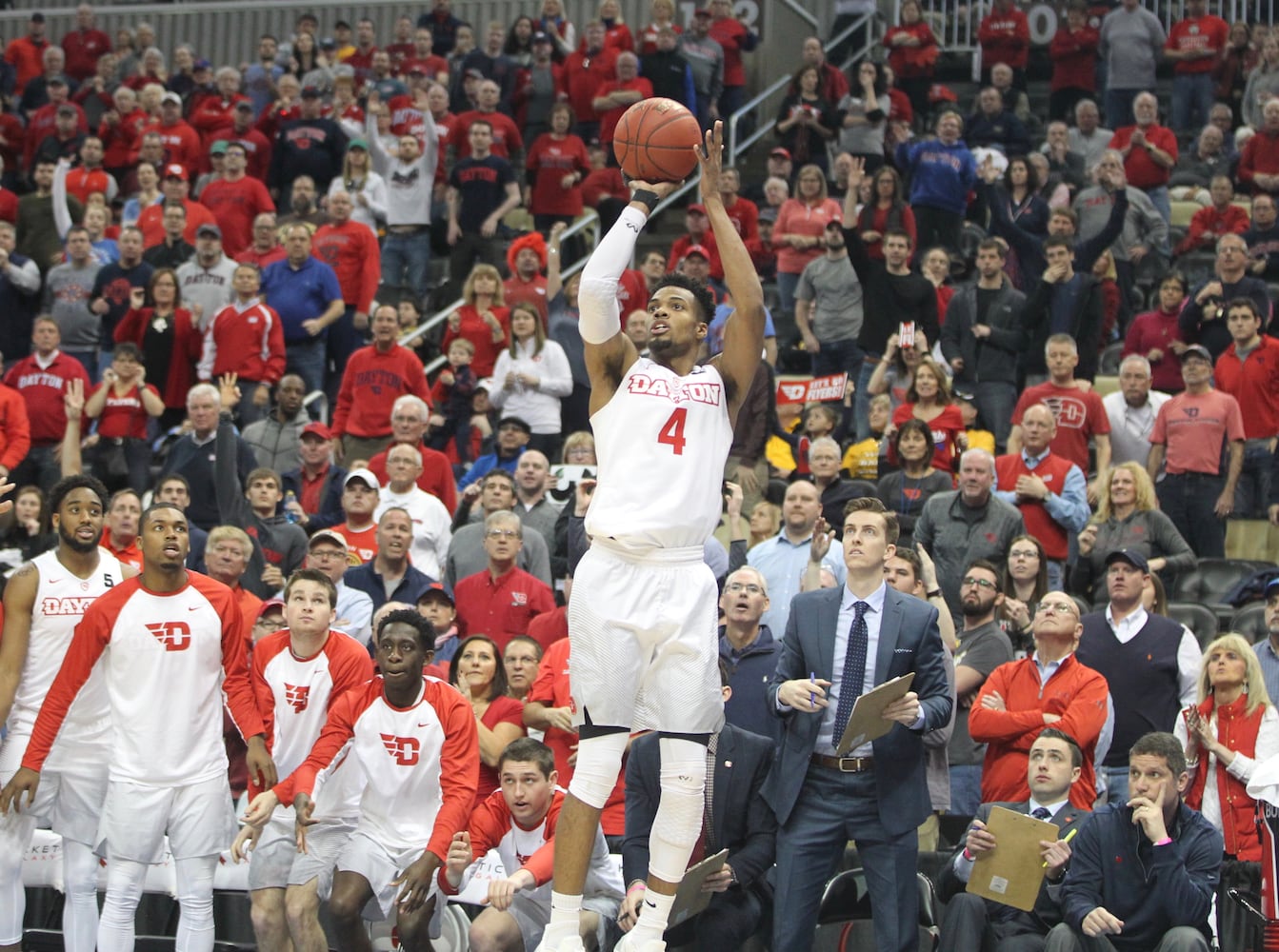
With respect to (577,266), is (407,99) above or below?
above

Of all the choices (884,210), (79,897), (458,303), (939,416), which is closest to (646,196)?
(79,897)

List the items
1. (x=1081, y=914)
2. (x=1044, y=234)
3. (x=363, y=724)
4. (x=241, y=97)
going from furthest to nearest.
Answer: (x=241, y=97) < (x=1044, y=234) < (x=363, y=724) < (x=1081, y=914)

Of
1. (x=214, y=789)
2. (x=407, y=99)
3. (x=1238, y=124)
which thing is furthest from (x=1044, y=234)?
(x=214, y=789)

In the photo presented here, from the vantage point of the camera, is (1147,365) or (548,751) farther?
(1147,365)

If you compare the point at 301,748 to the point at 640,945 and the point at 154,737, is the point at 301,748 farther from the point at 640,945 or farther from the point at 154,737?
the point at 640,945

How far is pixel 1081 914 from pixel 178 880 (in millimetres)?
3889

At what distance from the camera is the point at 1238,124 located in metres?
17.4

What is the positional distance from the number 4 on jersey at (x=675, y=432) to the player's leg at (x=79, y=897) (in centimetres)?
357

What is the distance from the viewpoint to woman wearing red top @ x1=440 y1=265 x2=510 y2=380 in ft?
46.1

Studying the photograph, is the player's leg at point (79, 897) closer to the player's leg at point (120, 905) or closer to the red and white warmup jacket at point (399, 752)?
the player's leg at point (120, 905)

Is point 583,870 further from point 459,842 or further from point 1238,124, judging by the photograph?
point 1238,124

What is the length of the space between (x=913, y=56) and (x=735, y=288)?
1273cm

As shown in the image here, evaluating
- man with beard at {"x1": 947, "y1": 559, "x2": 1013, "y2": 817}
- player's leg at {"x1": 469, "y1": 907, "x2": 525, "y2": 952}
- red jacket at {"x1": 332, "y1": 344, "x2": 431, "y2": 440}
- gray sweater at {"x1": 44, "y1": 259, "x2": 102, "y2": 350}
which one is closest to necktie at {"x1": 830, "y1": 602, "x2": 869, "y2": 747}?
player's leg at {"x1": 469, "y1": 907, "x2": 525, "y2": 952}

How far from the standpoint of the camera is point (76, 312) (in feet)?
50.5
